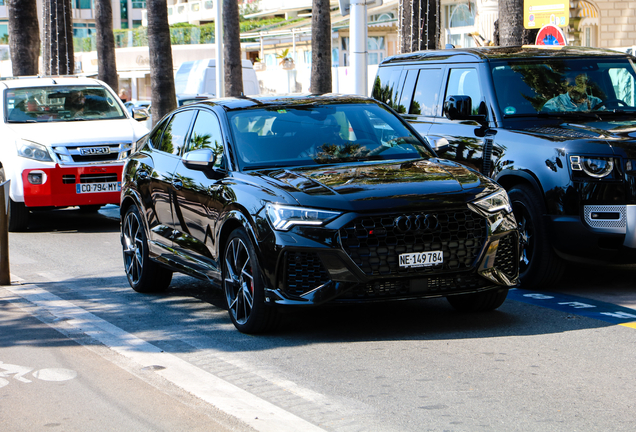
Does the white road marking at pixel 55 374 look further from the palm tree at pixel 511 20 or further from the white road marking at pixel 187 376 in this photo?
the palm tree at pixel 511 20

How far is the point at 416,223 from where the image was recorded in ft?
21.1

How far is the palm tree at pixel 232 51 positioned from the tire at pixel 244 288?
2061 centimetres

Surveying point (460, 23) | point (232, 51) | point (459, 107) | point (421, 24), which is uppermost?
point (460, 23)

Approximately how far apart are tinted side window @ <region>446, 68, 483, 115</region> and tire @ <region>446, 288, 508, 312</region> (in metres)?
2.53

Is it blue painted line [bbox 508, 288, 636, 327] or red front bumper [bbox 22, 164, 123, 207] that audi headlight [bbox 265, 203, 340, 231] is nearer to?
blue painted line [bbox 508, 288, 636, 327]

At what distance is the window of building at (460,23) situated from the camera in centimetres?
4103

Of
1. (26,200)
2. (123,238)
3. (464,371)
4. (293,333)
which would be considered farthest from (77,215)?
(464,371)

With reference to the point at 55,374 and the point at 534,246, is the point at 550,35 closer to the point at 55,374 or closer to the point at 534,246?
the point at 534,246

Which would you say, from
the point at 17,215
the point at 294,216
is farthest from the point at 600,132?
the point at 17,215

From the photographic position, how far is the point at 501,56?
31.4 ft

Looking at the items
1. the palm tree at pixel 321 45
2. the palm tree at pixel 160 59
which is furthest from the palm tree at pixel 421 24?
the palm tree at pixel 321 45

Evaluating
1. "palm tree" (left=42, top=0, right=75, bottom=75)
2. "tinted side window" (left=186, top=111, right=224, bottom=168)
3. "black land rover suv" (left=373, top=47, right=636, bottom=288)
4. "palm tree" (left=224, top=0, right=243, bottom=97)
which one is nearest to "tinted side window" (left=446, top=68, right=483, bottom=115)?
"black land rover suv" (left=373, top=47, right=636, bottom=288)

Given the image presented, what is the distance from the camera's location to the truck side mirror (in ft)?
30.0

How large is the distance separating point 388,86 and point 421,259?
5.05 m
